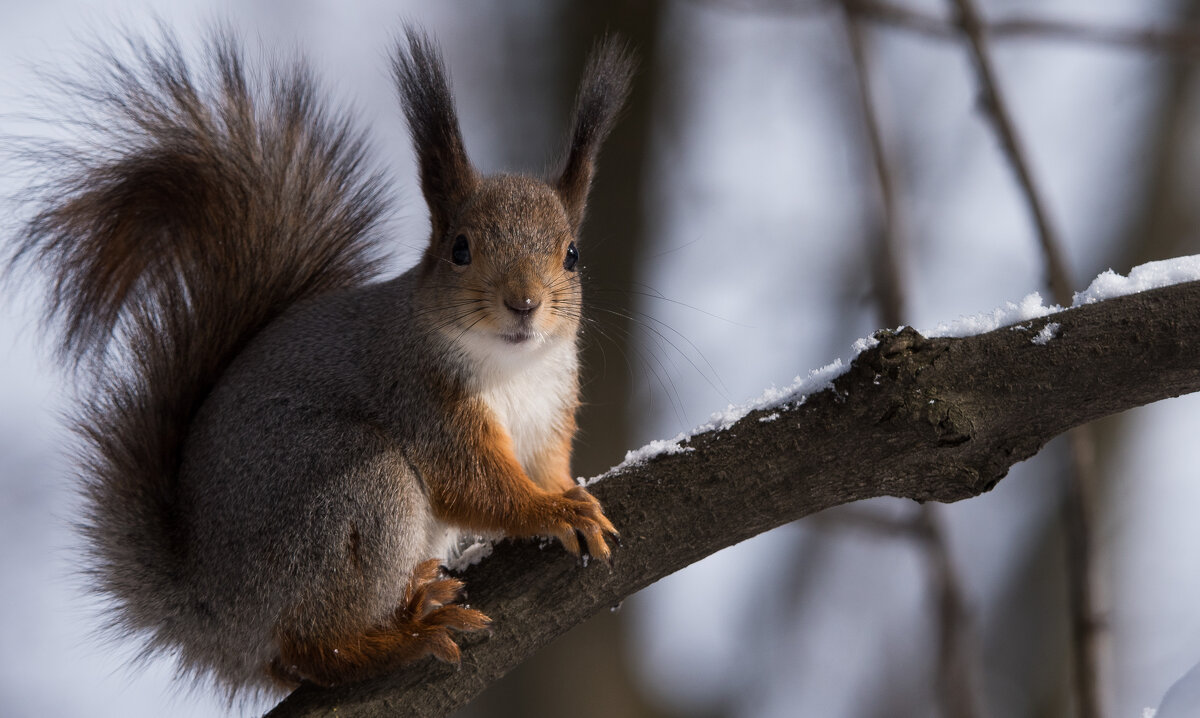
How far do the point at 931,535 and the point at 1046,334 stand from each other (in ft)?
2.90

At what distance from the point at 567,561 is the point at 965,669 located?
1108 millimetres

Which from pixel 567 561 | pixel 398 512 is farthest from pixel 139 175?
pixel 567 561

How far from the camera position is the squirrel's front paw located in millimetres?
1851

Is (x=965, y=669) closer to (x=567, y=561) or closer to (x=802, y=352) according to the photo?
(x=567, y=561)

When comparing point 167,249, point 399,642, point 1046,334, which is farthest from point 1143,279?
point 167,249

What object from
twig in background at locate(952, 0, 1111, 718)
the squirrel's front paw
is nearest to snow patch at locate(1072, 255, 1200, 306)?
twig in background at locate(952, 0, 1111, 718)

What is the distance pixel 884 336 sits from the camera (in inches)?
70.6

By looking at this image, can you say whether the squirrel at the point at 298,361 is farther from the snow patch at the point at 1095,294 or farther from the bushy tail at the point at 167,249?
the snow patch at the point at 1095,294

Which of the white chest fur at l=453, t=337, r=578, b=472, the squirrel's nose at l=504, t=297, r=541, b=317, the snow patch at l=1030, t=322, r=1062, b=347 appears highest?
the snow patch at l=1030, t=322, r=1062, b=347

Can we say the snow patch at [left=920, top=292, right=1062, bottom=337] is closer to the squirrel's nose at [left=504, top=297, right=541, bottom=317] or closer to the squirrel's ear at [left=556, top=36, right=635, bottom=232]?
the squirrel's nose at [left=504, top=297, right=541, bottom=317]

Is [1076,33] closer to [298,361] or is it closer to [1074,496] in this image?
[1074,496]

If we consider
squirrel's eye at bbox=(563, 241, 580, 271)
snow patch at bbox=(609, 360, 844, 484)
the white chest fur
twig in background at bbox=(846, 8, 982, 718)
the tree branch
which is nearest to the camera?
the tree branch

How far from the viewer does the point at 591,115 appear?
7.79ft

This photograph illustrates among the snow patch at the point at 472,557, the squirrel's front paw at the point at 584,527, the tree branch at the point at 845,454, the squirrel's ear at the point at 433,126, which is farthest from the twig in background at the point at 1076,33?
the snow patch at the point at 472,557
